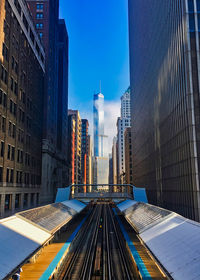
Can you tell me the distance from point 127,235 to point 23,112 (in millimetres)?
38833

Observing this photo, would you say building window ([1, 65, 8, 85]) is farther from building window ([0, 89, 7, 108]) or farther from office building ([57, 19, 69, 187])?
office building ([57, 19, 69, 187])

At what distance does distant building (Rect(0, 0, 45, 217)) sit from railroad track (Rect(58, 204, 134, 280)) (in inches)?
772

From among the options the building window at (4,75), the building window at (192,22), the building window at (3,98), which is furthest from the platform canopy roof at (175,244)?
the building window at (4,75)

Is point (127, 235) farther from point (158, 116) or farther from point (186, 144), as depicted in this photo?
point (158, 116)

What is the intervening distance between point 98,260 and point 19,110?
136ft

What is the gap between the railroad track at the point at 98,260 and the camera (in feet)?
87.1

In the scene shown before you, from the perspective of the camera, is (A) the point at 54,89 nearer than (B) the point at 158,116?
No

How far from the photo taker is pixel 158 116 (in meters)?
65.5

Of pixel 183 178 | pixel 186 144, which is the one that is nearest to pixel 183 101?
pixel 186 144

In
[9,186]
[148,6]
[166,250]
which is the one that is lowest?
[166,250]

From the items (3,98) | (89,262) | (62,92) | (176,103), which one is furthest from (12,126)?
(62,92)

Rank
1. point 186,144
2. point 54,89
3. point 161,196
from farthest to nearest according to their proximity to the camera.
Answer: point 54,89 → point 161,196 → point 186,144

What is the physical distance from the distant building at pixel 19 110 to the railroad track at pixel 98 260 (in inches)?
772

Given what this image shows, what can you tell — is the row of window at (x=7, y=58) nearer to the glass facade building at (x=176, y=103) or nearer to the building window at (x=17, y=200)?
the building window at (x=17, y=200)
